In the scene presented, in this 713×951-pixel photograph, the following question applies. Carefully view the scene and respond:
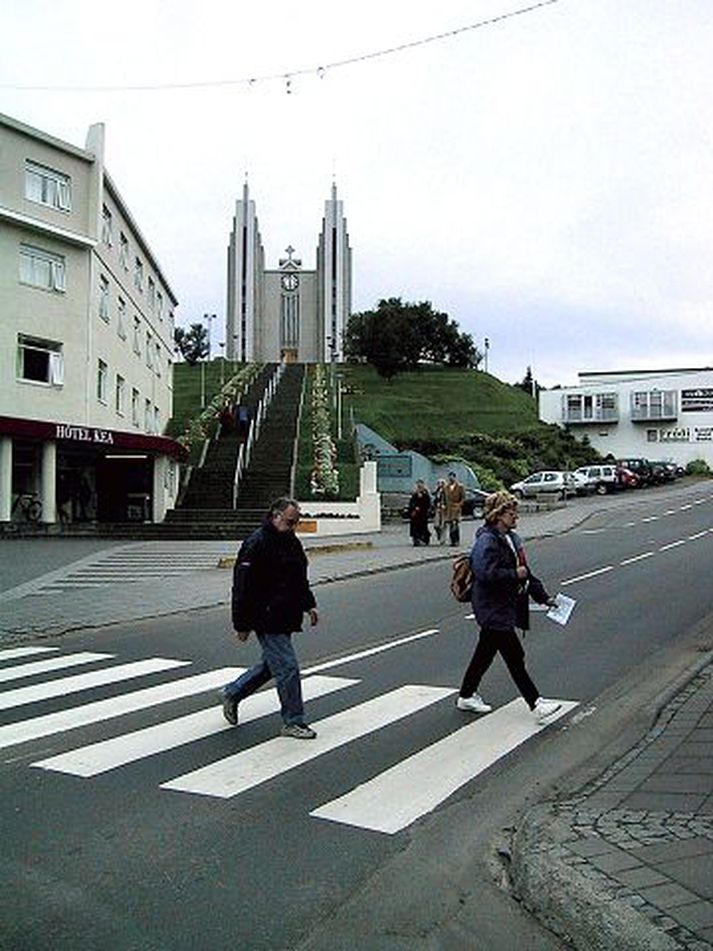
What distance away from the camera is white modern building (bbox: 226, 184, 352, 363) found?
11156 cm


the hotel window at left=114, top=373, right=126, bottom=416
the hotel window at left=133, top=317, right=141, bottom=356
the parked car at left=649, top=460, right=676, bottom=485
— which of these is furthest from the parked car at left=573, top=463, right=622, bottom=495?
the hotel window at left=114, top=373, right=126, bottom=416

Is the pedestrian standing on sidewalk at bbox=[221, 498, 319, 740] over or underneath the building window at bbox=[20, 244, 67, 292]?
underneath

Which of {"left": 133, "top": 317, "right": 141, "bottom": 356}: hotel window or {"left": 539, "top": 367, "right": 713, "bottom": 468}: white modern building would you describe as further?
{"left": 539, "top": 367, "right": 713, "bottom": 468}: white modern building

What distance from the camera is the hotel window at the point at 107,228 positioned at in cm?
3543

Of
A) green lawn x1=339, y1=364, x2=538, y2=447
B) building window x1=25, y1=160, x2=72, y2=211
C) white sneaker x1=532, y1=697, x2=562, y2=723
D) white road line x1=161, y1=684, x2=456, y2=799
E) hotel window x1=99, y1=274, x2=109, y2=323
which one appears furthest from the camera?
green lawn x1=339, y1=364, x2=538, y2=447

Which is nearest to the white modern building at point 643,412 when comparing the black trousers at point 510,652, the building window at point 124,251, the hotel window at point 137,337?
the hotel window at point 137,337

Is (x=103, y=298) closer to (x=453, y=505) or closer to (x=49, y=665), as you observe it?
(x=453, y=505)

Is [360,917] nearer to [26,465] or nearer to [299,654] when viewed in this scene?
[299,654]

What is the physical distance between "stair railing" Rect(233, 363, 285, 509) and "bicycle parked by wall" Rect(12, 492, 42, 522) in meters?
7.14

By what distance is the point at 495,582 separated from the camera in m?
7.52

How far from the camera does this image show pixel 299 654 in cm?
1065

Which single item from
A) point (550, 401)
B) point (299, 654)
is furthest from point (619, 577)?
point (550, 401)

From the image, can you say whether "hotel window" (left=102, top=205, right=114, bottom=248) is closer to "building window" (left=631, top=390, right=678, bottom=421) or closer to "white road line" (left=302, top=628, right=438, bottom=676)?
"white road line" (left=302, top=628, right=438, bottom=676)

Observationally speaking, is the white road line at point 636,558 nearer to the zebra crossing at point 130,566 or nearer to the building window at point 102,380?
the zebra crossing at point 130,566
